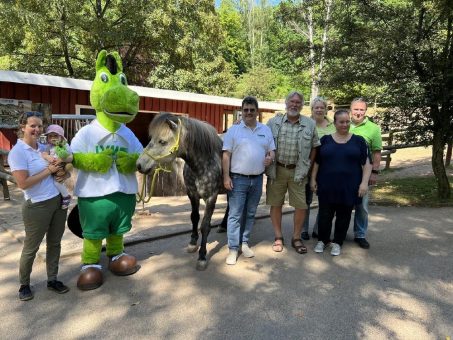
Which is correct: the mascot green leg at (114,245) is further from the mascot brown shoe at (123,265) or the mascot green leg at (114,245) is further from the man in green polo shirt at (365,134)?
the man in green polo shirt at (365,134)

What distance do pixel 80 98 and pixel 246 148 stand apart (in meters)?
9.16

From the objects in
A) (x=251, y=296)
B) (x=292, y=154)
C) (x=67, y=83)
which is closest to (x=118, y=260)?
(x=251, y=296)

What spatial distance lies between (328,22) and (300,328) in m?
6.78

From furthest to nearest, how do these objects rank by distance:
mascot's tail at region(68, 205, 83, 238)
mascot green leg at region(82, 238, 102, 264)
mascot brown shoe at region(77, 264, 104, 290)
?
mascot's tail at region(68, 205, 83, 238), mascot green leg at region(82, 238, 102, 264), mascot brown shoe at region(77, 264, 104, 290)

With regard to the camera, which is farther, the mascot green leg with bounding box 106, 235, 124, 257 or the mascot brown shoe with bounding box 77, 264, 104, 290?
the mascot green leg with bounding box 106, 235, 124, 257

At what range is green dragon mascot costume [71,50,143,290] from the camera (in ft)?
10.7

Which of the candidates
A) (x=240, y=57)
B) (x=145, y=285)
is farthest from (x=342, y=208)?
(x=240, y=57)

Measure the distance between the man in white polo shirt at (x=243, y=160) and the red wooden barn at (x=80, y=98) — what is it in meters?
7.94

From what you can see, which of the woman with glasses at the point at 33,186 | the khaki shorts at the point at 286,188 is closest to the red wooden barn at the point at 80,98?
the woman with glasses at the point at 33,186

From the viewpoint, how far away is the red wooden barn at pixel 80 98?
387 inches

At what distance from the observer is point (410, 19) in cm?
655

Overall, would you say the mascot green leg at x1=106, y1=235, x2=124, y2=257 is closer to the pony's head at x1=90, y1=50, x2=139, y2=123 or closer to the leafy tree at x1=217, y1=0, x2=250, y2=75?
the pony's head at x1=90, y1=50, x2=139, y2=123

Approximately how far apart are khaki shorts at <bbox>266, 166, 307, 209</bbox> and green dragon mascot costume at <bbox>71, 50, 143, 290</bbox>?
1584mm

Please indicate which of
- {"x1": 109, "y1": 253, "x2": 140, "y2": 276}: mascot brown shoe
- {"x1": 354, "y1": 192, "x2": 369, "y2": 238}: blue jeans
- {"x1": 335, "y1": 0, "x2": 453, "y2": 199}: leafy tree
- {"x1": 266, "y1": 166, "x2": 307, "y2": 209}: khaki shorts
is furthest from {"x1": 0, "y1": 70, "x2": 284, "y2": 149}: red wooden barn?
{"x1": 354, "y1": 192, "x2": 369, "y2": 238}: blue jeans
